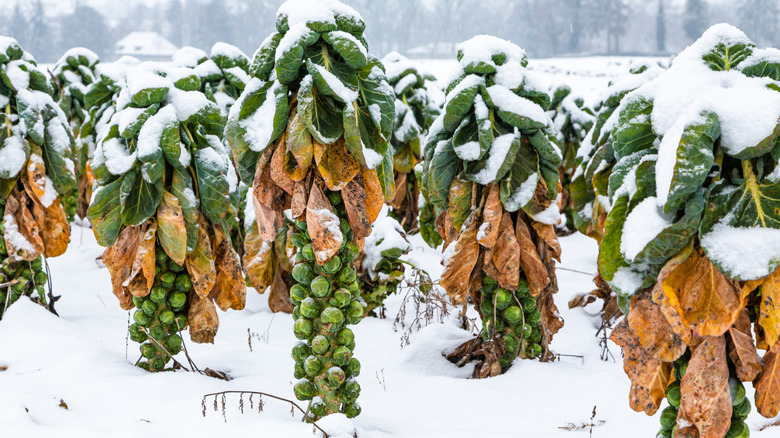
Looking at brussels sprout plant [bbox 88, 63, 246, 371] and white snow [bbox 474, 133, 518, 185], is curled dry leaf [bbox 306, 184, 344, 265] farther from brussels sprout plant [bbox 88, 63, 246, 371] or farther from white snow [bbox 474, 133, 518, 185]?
white snow [bbox 474, 133, 518, 185]

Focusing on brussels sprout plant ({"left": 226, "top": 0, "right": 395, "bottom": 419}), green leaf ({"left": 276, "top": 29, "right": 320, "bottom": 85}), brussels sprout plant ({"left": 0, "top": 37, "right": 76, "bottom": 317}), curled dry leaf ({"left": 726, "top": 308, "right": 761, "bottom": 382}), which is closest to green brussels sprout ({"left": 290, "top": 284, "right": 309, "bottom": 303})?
brussels sprout plant ({"left": 226, "top": 0, "right": 395, "bottom": 419})

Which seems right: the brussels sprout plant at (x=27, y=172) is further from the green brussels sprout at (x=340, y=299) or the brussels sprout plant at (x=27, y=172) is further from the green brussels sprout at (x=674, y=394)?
the green brussels sprout at (x=674, y=394)

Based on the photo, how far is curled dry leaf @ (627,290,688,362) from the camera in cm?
191

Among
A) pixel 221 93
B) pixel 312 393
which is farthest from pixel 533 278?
pixel 221 93

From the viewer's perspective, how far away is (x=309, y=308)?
8.07 ft

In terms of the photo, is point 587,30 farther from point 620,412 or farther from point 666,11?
point 620,412

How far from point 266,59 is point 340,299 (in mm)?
1078

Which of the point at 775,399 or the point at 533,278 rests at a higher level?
the point at 775,399

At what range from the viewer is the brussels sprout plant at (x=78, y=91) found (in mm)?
8273

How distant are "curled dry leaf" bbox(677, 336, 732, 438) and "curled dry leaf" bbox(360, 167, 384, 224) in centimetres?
135

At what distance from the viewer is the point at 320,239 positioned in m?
2.38

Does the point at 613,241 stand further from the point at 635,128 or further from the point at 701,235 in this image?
the point at 635,128

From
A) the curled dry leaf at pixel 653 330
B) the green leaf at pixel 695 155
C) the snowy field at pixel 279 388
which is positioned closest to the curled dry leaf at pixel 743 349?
the curled dry leaf at pixel 653 330

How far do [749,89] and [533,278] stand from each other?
181 centimetres
